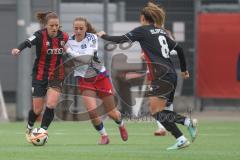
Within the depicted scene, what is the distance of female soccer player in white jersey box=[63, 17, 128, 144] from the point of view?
550 inches

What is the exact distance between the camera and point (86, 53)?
46.1 ft

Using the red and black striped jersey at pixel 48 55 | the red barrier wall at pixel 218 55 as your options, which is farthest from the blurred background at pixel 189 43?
the red and black striped jersey at pixel 48 55

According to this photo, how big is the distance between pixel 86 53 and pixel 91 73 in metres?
0.31

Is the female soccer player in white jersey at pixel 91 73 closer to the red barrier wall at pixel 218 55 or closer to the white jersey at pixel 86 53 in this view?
the white jersey at pixel 86 53

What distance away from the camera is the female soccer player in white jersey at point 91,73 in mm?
13969

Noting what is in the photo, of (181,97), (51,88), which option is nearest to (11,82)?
(181,97)

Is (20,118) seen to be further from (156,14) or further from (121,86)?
(156,14)

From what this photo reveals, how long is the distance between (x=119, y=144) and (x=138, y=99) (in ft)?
23.3

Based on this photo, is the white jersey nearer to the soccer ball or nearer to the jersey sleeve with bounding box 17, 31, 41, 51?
the jersey sleeve with bounding box 17, 31, 41, 51

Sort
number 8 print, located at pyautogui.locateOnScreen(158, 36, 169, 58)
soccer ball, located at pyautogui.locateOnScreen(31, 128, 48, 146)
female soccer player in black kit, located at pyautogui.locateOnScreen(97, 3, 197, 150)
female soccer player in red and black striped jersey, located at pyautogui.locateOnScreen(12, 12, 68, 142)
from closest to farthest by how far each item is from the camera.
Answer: female soccer player in black kit, located at pyautogui.locateOnScreen(97, 3, 197, 150) → number 8 print, located at pyautogui.locateOnScreen(158, 36, 169, 58) → soccer ball, located at pyautogui.locateOnScreen(31, 128, 48, 146) → female soccer player in red and black striped jersey, located at pyautogui.locateOnScreen(12, 12, 68, 142)

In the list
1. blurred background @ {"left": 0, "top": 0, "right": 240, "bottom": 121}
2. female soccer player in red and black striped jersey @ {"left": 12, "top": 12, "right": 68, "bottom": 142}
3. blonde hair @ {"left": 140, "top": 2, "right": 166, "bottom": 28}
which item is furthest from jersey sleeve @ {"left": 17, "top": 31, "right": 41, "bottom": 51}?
blurred background @ {"left": 0, "top": 0, "right": 240, "bottom": 121}

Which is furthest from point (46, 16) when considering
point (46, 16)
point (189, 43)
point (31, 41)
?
point (189, 43)

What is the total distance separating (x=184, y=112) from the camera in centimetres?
2286

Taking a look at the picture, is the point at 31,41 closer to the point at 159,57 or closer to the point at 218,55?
the point at 159,57
